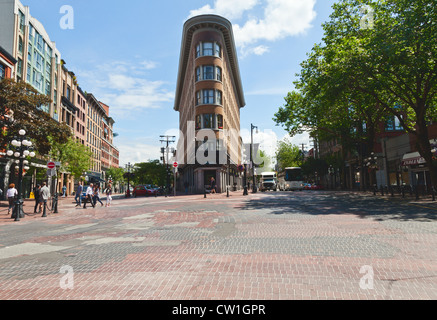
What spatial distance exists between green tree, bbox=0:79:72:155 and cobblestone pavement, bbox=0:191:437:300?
577 inches

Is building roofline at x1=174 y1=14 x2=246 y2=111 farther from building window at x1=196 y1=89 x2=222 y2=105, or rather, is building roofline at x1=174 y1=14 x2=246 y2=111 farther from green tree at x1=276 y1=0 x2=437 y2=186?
green tree at x1=276 y1=0 x2=437 y2=186

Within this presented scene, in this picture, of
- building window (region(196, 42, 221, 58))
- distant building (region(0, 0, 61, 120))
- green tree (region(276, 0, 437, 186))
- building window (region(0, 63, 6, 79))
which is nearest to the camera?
green tree (region(276, 0, 437, 186))

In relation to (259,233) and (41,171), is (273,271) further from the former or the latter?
(41,171)

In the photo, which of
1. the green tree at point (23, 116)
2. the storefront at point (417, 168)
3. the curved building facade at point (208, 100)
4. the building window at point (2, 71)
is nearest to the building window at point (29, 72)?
the building window at point (2, 71)

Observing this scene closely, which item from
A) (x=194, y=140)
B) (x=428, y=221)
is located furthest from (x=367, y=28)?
(x=194, y=140)

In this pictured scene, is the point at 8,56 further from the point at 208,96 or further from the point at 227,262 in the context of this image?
the point at 227,262

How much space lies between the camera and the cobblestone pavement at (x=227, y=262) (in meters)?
4.36

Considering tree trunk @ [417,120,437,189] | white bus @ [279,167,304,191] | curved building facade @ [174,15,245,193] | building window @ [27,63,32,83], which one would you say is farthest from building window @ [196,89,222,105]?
tree trunk @ [417,120,437,189]

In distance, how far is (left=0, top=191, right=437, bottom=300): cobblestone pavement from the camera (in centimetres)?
436

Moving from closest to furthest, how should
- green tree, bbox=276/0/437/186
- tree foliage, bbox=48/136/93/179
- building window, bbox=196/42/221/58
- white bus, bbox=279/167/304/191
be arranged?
1. green tree, bbox=276/0/437/186
2. tree foliage, bbox=48/136/93/179
3. building window, bbox=196/42/221/58
4. white bus, bbox=279/167/304/191

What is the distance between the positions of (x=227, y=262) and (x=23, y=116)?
23.1 m

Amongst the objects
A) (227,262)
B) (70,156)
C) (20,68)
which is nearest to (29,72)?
(20,68)
